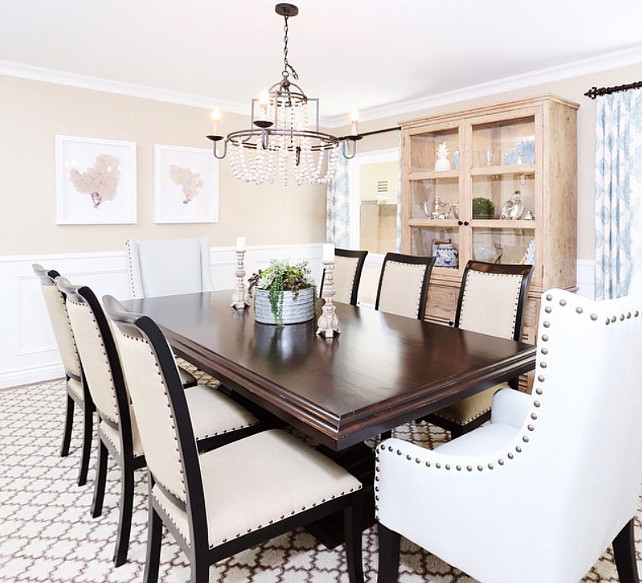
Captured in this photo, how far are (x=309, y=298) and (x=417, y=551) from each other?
1.25m

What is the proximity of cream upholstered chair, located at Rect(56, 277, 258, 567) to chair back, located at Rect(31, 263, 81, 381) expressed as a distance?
20 centimetres

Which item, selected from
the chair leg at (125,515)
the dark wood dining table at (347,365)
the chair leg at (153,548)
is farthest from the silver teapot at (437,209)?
the chair leg at (153,548)

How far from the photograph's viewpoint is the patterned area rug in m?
1.83

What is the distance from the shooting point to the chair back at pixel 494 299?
8.55 ft

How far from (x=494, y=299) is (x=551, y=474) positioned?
1699 millimetres

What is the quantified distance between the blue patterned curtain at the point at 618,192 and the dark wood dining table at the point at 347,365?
69.5 inches

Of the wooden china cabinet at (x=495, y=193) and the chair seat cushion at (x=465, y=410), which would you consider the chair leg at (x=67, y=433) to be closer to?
the chair seat cushion at (x=465, y=410)

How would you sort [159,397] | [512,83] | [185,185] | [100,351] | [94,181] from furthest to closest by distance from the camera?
[185,185] < [94,181] < [512,83] < [100,351] < [159,397]

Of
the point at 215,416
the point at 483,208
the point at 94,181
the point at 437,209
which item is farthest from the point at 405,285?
the point at 94,181

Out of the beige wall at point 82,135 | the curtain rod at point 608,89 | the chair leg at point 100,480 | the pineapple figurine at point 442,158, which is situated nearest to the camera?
the chair leg at point 100,480

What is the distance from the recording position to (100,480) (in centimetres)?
216

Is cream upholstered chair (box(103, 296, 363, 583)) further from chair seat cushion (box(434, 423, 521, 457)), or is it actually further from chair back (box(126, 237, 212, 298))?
chair back (box(126, 237, 212, 298))

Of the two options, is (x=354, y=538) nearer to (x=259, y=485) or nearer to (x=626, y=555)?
(x=259, y=485)

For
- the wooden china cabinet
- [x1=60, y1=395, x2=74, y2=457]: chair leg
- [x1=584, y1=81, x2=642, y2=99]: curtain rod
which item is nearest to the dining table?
[x1=60, y1=395, x2=74, y2=457]: chair leg
